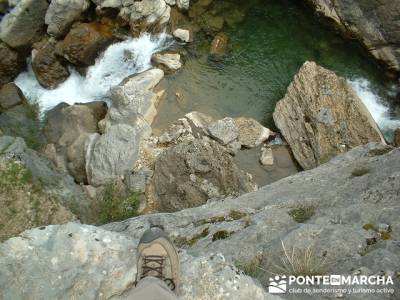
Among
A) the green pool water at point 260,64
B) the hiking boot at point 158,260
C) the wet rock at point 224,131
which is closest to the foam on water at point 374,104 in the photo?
the green pool water at point 260,64

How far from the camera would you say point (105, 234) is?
16.3 ft

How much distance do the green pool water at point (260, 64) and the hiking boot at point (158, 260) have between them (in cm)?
1063

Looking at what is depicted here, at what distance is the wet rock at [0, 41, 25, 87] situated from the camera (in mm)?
16594

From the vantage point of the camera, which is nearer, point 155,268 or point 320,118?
point 155,268

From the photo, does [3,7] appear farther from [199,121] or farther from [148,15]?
[199,121]

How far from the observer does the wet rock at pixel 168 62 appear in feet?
53.7

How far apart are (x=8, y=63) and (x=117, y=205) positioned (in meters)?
8.13

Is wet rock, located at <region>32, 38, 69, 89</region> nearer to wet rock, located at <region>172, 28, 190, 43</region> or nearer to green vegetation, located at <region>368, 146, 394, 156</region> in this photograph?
wet rock, located at <region>172, 28, 190, 43</region>

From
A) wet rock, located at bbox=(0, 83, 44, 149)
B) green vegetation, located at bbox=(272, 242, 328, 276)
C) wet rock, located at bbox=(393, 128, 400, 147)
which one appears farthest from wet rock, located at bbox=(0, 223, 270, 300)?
wet rock, located at bbox=(393, 128, 400, 147)

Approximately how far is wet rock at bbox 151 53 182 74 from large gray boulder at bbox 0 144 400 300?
8423mm

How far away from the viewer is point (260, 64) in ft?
55.0

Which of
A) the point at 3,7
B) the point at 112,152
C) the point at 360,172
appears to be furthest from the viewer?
the point at 3,7

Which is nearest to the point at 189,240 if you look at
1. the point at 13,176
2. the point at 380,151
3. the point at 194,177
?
the point at 380,151

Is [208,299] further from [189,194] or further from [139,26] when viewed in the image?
[139,26]
